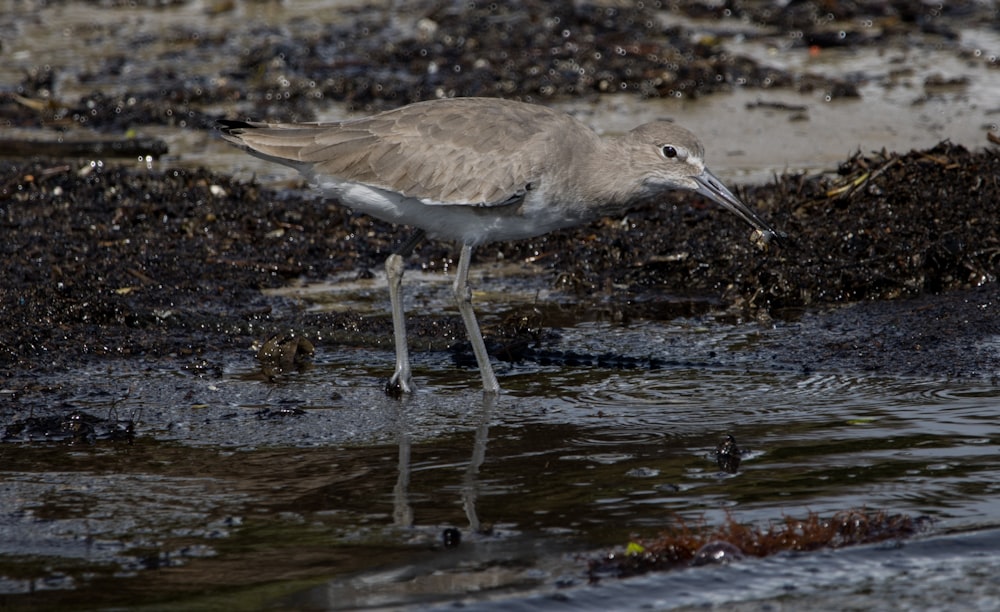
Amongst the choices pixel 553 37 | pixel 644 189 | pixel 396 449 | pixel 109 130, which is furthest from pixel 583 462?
pixel 553 37

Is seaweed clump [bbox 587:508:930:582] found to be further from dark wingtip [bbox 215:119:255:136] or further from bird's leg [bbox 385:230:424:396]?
dark wingtip [bbox 215:119:255:136]

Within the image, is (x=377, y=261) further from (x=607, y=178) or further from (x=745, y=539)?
(x=745, y=539)

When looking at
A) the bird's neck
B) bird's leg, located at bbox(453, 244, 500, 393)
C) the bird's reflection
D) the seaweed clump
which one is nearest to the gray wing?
the bird's neck

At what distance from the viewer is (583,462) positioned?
512cm

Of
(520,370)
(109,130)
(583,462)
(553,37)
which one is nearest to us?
(583,462)

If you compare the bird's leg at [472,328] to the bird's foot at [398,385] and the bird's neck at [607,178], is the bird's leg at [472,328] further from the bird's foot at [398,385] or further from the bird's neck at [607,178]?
the bird's neck at [607,178]

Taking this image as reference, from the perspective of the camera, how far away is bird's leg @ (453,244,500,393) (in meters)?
6.12

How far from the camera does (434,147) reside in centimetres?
651

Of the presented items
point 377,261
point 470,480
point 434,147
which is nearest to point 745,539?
point 470,480

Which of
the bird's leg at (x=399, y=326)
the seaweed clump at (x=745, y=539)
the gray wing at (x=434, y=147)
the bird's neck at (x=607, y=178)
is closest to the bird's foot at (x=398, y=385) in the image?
the bird's leg at (x=399, y=326)

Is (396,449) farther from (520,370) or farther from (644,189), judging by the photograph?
(644,189)

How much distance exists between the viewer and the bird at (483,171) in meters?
6.30

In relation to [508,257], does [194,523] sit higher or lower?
lower

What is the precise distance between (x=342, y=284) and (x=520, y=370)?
1.90 m
